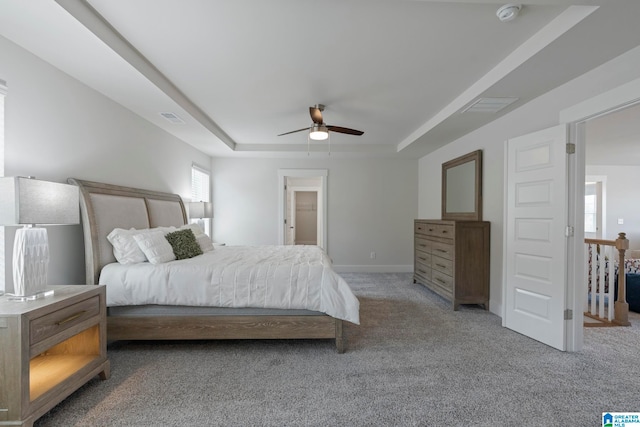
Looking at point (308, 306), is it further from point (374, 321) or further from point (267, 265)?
point (374, 321)

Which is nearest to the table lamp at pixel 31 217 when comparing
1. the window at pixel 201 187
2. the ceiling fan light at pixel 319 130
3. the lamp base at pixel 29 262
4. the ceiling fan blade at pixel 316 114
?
the lamp base at pixel 29 262

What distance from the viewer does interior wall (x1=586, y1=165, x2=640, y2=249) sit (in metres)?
6.34

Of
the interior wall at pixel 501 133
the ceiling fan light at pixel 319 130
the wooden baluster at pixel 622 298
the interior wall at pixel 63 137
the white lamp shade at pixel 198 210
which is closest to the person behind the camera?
the interior wall at pixel 63 137

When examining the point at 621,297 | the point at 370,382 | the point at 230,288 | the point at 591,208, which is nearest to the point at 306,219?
the point at 591,208

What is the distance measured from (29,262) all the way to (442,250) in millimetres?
4297

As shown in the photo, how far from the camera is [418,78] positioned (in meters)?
2.77

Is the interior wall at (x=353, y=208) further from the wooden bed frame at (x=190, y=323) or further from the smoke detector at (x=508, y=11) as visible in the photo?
the smoke detector at (x=508, y=11)

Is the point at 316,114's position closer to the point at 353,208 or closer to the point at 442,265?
the point at 442,265

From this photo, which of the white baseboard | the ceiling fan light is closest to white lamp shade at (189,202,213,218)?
the ceiling fan light

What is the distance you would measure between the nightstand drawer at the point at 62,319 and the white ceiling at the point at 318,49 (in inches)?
70.9

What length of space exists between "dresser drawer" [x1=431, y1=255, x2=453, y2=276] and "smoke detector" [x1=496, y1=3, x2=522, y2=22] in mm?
2827

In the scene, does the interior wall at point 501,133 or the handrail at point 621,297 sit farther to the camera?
the handrail at point 621,297

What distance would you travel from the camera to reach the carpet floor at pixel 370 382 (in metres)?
1.69

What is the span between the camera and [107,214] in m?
2.66
